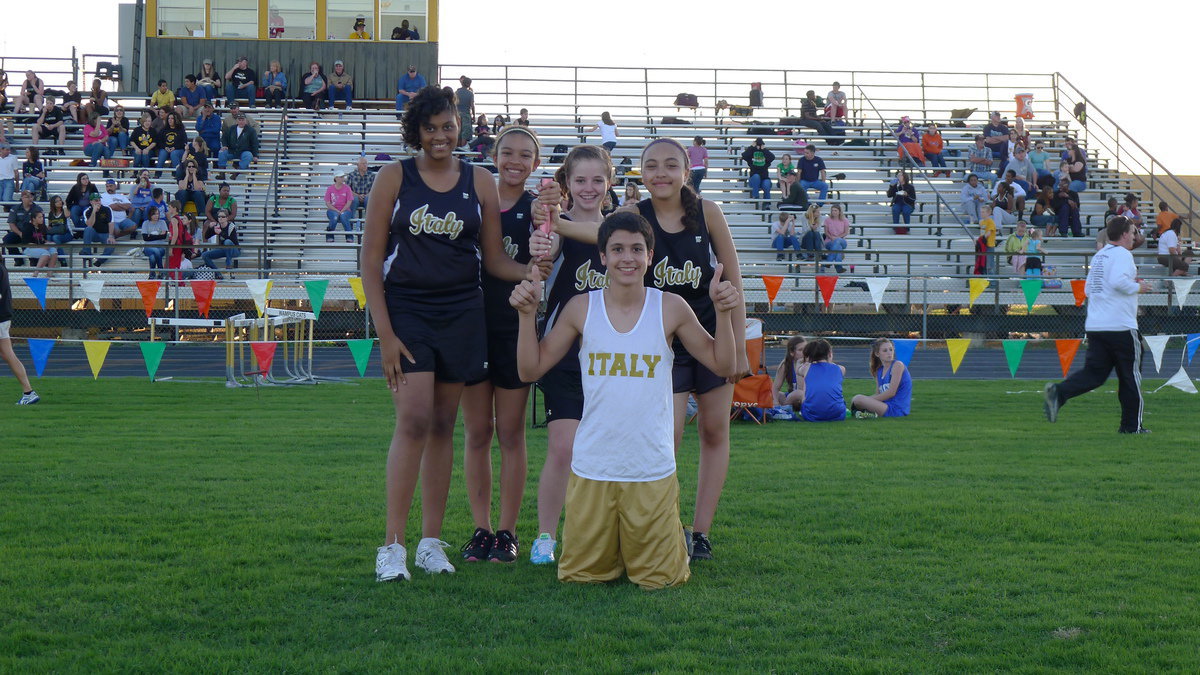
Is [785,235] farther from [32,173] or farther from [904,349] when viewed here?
[32,173]

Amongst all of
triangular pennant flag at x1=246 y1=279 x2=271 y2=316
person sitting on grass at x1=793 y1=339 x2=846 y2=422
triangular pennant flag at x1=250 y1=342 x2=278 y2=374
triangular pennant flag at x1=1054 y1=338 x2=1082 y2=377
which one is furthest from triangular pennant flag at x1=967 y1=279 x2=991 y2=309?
triangular pennant flag at x1=250 y1=342 x2=278 y2=374

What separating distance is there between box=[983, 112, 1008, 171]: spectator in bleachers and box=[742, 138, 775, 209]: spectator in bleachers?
5399mm

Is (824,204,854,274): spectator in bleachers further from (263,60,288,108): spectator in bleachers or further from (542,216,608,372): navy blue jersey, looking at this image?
(542,216,608,372): navy blue jersey

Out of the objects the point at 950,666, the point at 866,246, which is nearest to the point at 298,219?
the point at 866,246

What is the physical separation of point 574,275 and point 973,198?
71.6 ft

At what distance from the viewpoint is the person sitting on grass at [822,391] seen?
10.5m

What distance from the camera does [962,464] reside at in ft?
24.8

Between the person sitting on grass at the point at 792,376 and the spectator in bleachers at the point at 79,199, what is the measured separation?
14.8 meters

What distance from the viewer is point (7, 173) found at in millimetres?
23719

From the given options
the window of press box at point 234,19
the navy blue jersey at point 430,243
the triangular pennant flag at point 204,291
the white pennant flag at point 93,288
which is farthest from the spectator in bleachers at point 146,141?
the navy blue jersey at point 430,243

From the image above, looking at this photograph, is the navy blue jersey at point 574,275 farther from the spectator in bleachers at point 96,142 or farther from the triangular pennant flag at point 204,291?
the spectator in bleachers at point 96,142

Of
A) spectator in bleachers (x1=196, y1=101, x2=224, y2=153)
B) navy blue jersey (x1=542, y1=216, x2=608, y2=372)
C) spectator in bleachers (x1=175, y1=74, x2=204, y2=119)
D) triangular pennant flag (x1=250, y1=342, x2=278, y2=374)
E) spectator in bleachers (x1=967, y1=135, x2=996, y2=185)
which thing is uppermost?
spectator in bleachers (x1=175, y1=74, x2=204, y2=119)

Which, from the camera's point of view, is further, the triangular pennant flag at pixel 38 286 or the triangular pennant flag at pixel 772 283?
the triangular pennant flag at pixel 772 283

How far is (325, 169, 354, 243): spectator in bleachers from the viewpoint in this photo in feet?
74.0
